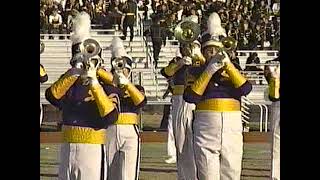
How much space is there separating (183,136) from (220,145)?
20cm

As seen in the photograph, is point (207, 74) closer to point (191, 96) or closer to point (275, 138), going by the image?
point (191, 96)

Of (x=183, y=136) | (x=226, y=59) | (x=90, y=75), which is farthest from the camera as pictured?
(x=183, y=136)

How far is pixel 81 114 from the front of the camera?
3619 mm

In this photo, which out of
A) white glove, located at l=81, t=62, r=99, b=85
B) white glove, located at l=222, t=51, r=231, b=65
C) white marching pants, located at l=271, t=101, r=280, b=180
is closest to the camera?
white glove, located at l=81, t=62, r=99, b=85

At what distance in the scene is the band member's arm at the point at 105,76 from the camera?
358 cm

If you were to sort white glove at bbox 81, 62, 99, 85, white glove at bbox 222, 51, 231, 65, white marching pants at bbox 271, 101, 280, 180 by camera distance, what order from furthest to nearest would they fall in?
white marching pants at bbox 271, 101, 280, 180 < white glove at bbox 222, 51, 231, 65 < white glove at bbox 81, 62, 99, 85

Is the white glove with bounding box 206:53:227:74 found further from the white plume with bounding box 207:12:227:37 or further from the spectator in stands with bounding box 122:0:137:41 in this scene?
the spectator in stands with bounding box 122:0:137:41

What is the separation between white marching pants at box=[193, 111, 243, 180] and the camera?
373 cm

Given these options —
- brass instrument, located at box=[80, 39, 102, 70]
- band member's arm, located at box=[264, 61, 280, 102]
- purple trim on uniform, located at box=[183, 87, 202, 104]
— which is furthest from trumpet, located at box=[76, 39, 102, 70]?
band member's arm, located at box=[264, 61, 280, 102]

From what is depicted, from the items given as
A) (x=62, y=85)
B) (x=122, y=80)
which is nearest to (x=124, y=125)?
(x=122, y=80)

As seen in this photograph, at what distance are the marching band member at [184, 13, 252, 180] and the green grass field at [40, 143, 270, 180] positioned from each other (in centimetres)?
4

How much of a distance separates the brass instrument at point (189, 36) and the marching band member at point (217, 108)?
0.02 meters
